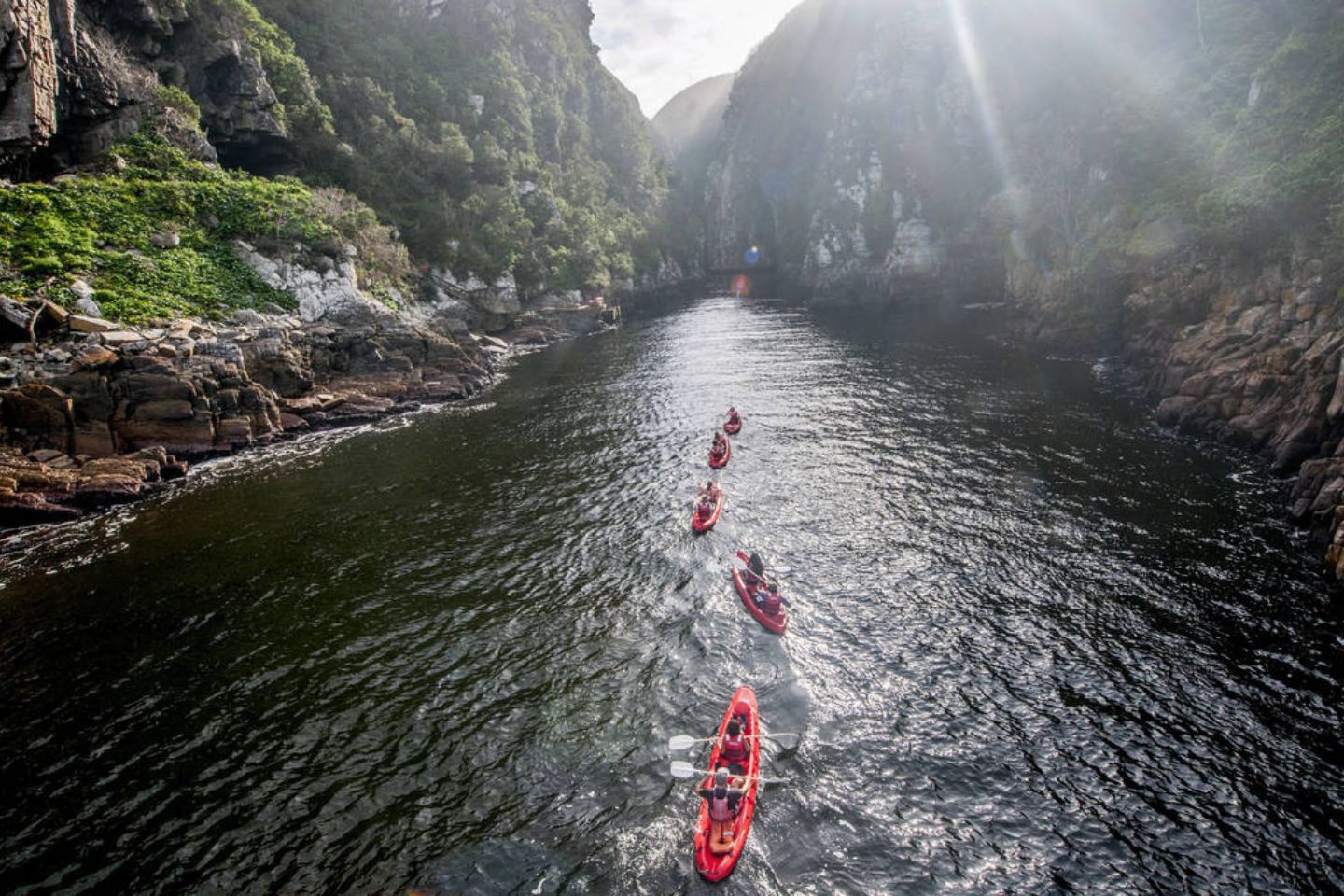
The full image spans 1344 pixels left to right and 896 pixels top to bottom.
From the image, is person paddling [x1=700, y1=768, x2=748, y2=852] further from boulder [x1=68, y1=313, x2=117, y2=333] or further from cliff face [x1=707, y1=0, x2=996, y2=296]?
cliff face [x1=707, y1=0, x2=996, y2=296]

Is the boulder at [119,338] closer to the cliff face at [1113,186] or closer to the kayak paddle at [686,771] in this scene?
the kayak paddle at [686,771]

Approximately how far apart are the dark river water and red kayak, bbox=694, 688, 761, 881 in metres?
0.48

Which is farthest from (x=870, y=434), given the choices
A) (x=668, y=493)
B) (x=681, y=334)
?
(x=681, y=334)

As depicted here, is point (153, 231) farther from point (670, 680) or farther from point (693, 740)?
point (693, 740)

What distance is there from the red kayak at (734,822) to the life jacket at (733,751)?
0.14 metres

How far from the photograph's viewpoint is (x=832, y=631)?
18.7m

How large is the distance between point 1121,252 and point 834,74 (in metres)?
81.8

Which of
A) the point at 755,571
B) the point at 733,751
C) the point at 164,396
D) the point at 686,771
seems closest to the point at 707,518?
the point at 755,571

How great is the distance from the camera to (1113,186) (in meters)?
54.5

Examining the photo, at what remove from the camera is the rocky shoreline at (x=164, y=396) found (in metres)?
29.7

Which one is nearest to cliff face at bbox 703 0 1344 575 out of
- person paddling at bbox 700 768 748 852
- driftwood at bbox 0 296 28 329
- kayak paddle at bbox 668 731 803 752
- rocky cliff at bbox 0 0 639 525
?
kayak paddle at bbox 668 731 803 752

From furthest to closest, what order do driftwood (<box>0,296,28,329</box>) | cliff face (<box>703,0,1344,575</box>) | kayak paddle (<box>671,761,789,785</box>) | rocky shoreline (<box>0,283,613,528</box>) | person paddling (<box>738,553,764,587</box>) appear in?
1. driftwood (<box>0,296,28,329</box>)
2. cliff face (<box>703,0,1344,575</box>)
3. rocky shoreline (<box>0,283,613,528</box>)
4. person paddling (<box>738,553,764,587</box>)
5. kayak paddle (<box>671,761,789,785</box>)

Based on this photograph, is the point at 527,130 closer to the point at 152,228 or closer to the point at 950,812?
the point at 152,228

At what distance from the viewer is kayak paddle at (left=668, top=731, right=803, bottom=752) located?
45.8ft
